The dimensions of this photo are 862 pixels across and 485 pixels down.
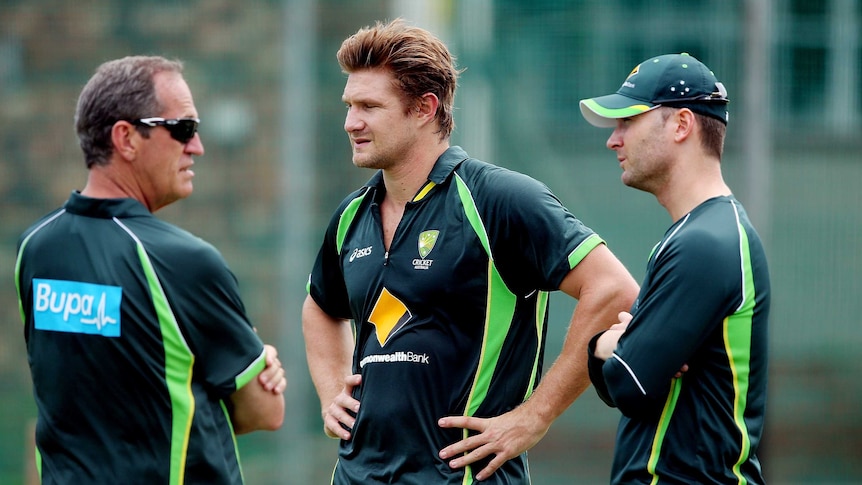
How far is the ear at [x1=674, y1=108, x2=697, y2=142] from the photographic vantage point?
3627 millimetres

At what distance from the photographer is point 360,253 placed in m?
4.02

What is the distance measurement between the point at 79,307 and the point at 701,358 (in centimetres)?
203

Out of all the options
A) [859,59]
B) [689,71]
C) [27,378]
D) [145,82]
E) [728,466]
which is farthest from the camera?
[859,59]

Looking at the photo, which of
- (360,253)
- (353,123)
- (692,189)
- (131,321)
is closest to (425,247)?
(360,253)

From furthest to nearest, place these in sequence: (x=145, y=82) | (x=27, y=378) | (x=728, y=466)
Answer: (x=27, y=378) → (x=145, y=82) → (x=728, y=466)

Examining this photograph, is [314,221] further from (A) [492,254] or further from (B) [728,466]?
(B) [728,466]

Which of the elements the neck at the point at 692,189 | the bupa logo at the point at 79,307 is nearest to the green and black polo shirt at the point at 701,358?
the neck at the point at 692,189

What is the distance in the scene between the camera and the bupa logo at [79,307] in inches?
147

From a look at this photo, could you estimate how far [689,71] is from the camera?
3678 millimetres

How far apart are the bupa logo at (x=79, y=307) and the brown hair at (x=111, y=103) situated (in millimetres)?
472

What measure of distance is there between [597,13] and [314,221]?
2.64 metres

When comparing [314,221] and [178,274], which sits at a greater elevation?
[178,274]

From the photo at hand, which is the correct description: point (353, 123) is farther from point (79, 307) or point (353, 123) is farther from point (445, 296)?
point (79, 307)

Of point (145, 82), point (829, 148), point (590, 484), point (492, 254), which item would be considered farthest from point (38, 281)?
point (829, 148)
